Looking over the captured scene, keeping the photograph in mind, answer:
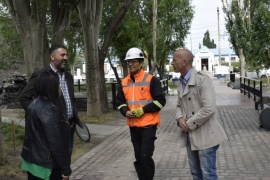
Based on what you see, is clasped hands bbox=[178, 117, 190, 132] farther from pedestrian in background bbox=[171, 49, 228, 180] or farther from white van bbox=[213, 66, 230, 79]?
white van bbox=[213, 66, 230, 79]

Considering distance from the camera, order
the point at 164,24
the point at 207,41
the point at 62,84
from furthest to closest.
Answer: the point at 207,41, the point at 164,24, the point at 62,84

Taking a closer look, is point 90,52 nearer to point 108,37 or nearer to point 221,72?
point 108,37

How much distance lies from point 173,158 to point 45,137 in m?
4.35

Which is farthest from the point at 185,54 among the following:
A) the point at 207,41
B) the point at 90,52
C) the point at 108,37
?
the point at 207,41

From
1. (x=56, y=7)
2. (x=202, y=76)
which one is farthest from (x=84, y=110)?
(x=202, y=76)

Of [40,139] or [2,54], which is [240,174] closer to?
[40,139]

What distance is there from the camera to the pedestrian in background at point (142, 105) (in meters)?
5.14

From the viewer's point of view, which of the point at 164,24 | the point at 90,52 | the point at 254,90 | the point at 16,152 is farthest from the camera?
the point at 164,24

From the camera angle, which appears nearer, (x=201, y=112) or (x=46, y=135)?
(x=46, y=135)

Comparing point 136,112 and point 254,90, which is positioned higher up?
point 136,112

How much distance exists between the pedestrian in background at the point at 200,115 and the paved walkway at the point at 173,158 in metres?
1.86

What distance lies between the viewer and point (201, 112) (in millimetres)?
4176

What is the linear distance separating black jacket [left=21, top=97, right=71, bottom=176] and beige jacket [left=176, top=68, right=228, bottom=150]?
4.62 ft

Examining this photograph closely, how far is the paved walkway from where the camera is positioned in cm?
631
